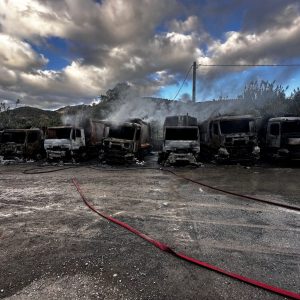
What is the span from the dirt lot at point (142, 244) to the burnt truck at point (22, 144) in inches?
499

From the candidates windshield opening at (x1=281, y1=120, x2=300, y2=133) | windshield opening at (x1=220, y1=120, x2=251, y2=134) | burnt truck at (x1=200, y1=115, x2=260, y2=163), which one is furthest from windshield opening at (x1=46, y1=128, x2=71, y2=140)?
windshield opening at (x1=281, y1=120, x2=300, y2=133)

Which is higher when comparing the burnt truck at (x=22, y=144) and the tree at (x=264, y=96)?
the tree at (x=264, y=96)

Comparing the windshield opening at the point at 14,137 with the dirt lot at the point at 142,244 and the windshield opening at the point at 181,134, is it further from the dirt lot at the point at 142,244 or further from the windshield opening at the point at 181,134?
the dirt lot at the point at 142,244

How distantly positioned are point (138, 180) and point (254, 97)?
26.1 m

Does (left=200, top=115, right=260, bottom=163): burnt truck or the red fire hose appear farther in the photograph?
(left=200, top=115, right=260, bottom=163): burnt truck

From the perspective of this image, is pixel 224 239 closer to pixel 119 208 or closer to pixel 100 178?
pixel 119 208

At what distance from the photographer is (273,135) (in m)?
18.1

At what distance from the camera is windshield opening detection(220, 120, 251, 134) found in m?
17.5

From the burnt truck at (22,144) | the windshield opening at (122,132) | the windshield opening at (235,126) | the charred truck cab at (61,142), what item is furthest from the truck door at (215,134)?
the burnt truck at (22,144)

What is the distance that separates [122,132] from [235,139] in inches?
270

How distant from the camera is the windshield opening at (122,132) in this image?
61.7 feet

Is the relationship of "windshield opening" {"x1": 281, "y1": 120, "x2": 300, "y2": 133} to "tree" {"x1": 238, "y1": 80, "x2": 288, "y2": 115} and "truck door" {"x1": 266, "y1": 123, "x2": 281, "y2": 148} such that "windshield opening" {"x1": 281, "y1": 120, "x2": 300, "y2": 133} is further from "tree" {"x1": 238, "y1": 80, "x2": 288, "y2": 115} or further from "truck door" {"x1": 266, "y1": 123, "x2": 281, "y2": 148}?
"tree" {"x1": 238, "y1": 80, "x2": 288, "y2": 115}

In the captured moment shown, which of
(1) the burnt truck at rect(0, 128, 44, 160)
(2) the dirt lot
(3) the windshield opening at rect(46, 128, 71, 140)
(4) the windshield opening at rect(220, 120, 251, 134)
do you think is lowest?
(2) the dirt lot

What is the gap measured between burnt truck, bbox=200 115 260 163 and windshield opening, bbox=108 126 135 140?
5.06m
